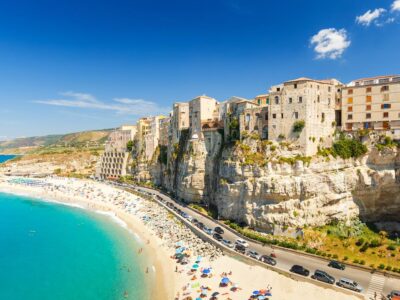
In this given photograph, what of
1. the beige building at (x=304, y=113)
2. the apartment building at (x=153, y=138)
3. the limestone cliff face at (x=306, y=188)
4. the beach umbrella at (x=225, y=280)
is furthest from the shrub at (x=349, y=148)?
the apartment building at (x=153, y=138)

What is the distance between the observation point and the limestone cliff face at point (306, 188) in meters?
42.9

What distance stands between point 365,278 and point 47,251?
48575 millimetres

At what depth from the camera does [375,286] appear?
30.0 meters

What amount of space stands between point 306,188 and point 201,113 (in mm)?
30684

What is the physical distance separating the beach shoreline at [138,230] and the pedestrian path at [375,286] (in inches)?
834

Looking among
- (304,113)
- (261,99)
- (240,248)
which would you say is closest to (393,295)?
(240,248)

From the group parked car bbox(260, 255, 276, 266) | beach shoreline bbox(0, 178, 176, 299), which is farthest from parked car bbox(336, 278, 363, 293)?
beach shoreline bbox(0, 178, 176, 299)

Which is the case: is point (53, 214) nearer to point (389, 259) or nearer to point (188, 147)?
point (188, 147)

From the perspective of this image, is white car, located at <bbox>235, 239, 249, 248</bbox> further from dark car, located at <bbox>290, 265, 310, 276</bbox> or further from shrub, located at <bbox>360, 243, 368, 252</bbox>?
shrub, located at <bbox>360, 243, 368, 252</bbox>

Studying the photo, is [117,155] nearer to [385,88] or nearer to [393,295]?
[385,88]

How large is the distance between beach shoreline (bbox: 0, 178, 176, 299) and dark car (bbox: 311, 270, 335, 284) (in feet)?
54.3

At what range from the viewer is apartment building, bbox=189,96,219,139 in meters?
64.4

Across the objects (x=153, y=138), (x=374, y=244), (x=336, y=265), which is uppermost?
(x=153, y=138)

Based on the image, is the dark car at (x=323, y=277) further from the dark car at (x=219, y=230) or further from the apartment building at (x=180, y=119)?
the apartment building at (x=180, y=119)
